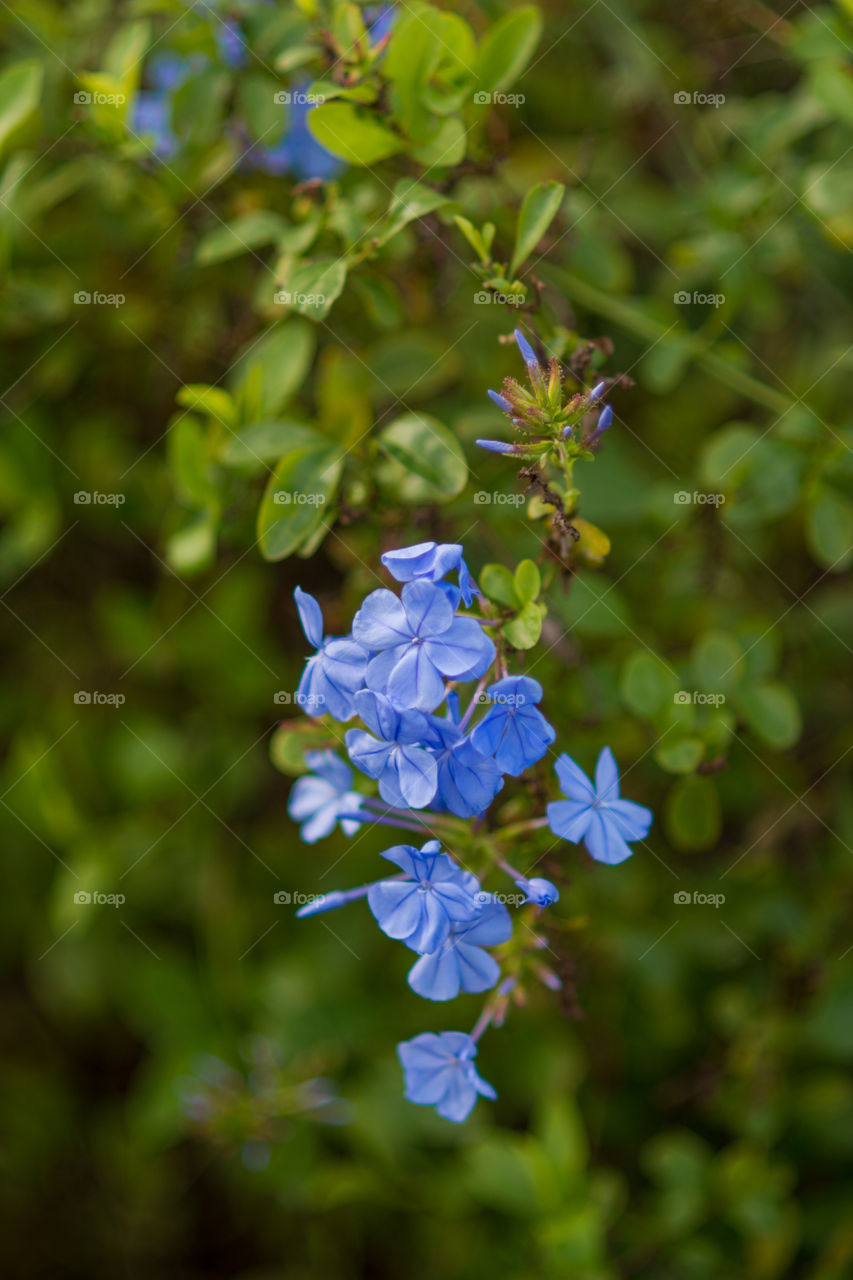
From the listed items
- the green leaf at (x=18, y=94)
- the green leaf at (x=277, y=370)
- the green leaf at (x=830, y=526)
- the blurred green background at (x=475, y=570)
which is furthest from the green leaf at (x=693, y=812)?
the green leaf at (x=18, y=94)

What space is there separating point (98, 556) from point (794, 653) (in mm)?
1996

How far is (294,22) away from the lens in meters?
1.97

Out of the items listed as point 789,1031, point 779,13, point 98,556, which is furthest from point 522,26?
point 789,1031

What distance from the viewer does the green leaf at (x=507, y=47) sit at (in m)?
1.78

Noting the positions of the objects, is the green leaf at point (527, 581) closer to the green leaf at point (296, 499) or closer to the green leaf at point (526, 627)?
the green leaf at point (526, 627)

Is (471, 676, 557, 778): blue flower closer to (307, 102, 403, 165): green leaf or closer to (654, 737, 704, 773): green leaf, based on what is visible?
(654, 737, 704, 773): green leaf

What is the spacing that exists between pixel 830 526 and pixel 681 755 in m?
0.57

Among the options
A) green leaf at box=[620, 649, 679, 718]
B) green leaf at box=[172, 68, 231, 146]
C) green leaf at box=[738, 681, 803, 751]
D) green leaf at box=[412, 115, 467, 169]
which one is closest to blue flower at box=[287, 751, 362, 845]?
green leaf at box=[620, 649, 679, 718]

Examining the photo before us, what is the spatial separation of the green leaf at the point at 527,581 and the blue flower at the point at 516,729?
0.55 ft

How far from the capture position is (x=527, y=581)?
1420mm

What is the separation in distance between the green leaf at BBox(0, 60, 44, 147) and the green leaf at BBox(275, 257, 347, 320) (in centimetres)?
72

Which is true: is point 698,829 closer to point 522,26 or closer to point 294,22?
point 522,26

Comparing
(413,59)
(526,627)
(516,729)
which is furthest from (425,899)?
(413,59)

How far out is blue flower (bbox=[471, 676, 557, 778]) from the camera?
4.21 feet
